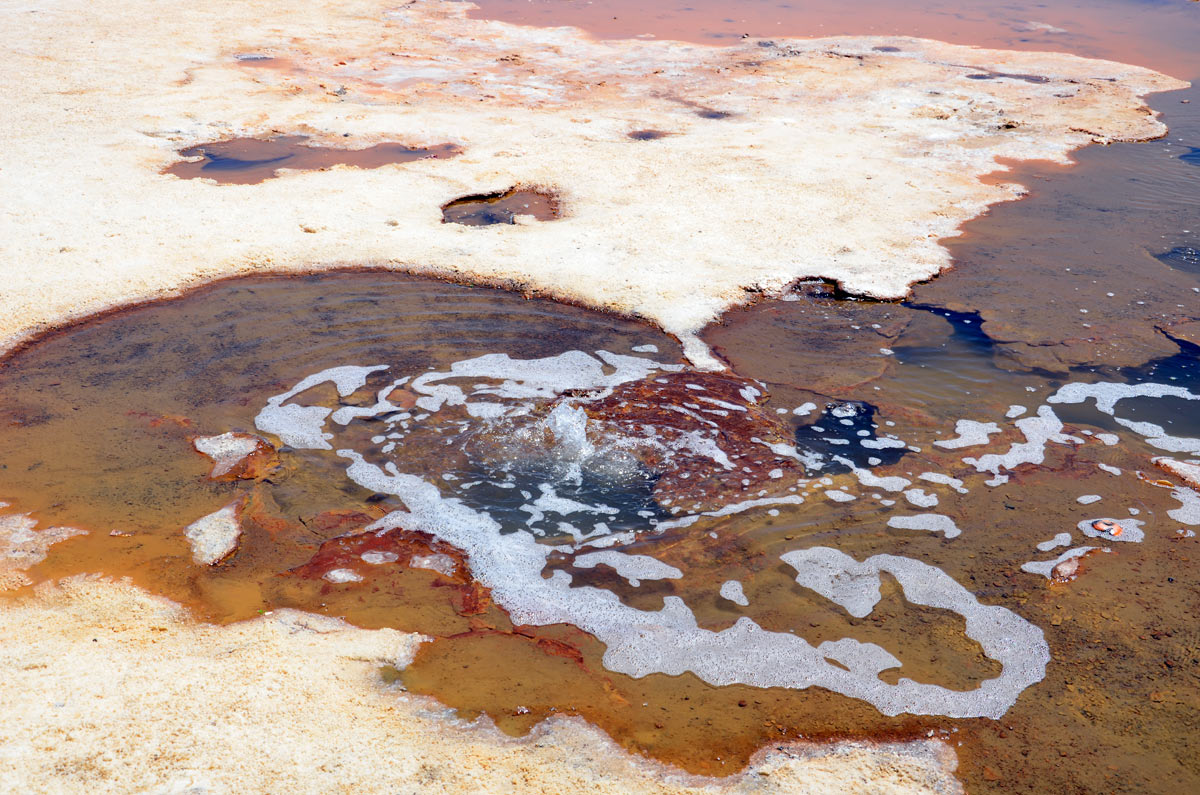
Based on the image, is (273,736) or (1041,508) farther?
(1041,508)

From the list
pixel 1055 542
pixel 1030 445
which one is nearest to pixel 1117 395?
pixel 1030 445

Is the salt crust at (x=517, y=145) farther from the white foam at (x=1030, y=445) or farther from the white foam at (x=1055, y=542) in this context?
the white foam at (x=1055, y=542)

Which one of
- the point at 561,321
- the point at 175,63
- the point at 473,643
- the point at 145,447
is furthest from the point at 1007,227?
the point at 175,63

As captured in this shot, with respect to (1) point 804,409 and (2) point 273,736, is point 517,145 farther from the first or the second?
(2) point 273,736

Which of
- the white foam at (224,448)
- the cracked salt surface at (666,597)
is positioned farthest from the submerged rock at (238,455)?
the cracked salt surface at (666,597)

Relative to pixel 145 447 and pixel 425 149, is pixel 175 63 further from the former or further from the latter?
pixel 145 447

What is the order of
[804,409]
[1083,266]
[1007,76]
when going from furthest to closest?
[1007,76] → [1083,266] → [804,409]
